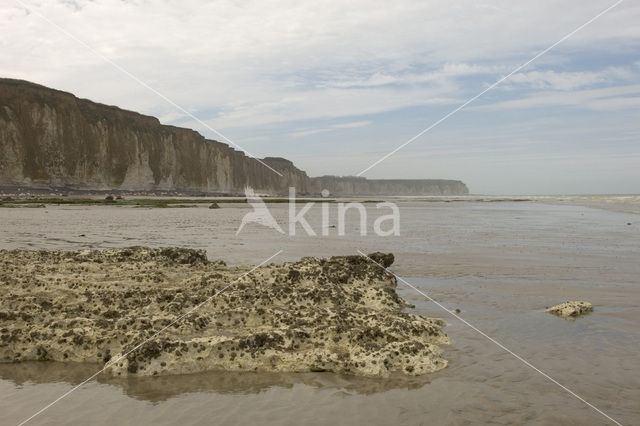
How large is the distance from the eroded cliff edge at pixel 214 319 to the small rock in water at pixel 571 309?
2529 mm

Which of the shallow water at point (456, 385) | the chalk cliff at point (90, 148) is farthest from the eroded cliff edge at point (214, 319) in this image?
the chalk cliff at point (90, 148)

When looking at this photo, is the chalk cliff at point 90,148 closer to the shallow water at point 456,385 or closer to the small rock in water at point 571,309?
the shallow water at point 456,385

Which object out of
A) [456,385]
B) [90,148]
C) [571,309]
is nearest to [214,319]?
[456,385]

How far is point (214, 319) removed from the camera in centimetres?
810

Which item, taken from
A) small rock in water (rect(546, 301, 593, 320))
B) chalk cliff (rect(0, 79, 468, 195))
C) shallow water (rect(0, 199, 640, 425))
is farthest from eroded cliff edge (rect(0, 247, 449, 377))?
chalk cliff (rect(0, 79, 468, 195))

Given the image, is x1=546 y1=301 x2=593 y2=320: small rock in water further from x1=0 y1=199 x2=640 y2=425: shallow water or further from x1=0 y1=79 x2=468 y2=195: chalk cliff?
x1=0 y1=79 x2=468 y2=195: chalk cliff

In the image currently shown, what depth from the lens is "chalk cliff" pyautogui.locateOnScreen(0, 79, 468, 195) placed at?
278ft

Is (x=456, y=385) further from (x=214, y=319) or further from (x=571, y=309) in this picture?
(x=571, y=309)

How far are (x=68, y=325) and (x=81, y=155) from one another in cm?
9778

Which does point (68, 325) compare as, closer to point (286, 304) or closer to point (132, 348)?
point (132, 348)

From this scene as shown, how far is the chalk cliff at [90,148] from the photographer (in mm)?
84812

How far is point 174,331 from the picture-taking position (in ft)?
24.8

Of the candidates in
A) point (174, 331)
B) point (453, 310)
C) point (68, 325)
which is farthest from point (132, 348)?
point (453, 310)

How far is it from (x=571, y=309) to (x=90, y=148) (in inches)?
4016
